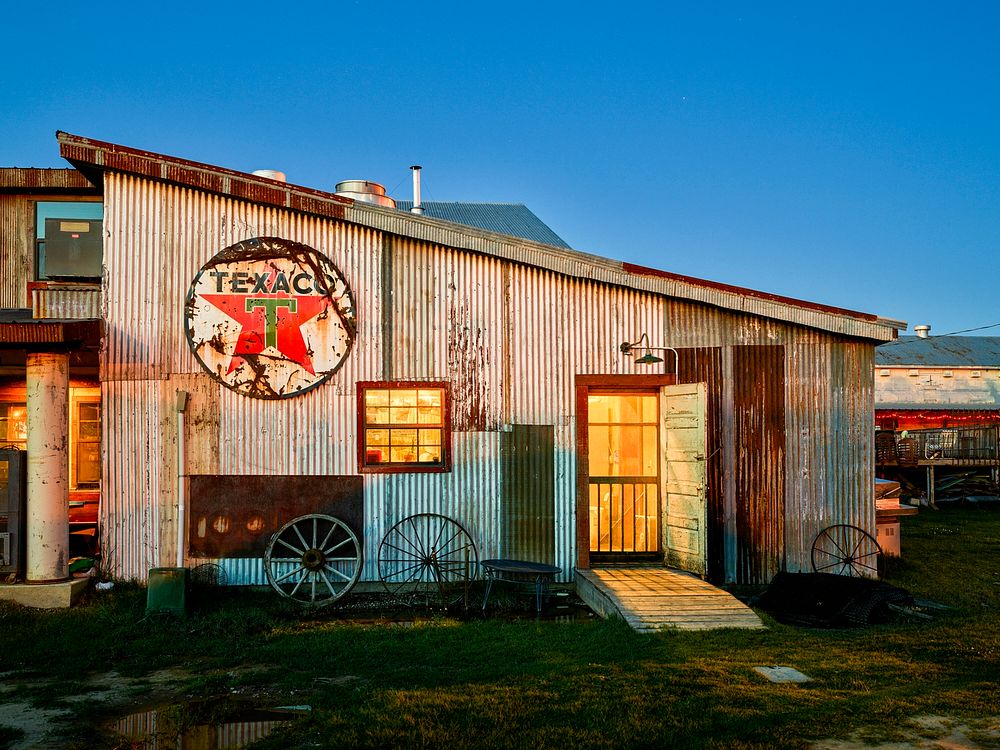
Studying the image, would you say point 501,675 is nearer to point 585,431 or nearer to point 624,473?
point 585,431

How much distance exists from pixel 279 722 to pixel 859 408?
8.52 meters

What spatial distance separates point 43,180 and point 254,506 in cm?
686

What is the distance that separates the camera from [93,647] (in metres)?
8.05

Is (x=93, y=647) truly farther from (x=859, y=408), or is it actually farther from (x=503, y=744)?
(x=859, y=408)

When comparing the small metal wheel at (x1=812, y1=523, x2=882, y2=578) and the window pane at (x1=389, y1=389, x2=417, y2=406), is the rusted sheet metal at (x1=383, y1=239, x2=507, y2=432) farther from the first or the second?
the small metal wheel at (x1=812, y1=523, x2=882, y2=578)

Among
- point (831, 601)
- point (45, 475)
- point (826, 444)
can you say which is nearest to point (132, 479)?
point (45, 475)

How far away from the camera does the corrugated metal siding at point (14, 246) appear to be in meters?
13.5

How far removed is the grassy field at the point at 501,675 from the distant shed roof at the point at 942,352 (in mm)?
31192

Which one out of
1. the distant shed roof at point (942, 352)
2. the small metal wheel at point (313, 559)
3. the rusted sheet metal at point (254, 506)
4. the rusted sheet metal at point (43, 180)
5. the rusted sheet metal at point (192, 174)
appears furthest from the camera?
the distant shed roof at point (942, 352)

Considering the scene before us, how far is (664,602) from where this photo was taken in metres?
9.02

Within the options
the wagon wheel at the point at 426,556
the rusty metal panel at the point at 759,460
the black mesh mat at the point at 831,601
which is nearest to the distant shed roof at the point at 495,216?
the rusty metal panel at the point at 759,460

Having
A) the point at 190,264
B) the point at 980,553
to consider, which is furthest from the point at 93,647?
the point at 980,553

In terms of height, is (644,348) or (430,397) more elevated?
(644,348)

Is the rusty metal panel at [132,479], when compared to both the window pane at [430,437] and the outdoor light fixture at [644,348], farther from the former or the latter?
the outdoor light fixture at [644,348]
